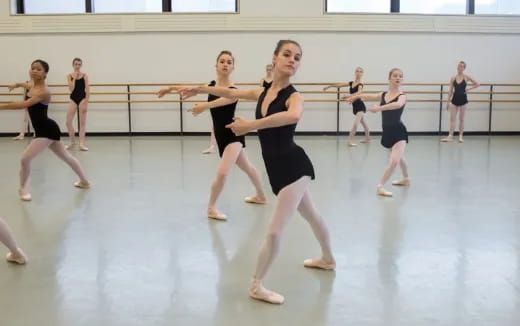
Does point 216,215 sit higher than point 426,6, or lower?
lower

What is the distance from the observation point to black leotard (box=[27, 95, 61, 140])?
5004mm

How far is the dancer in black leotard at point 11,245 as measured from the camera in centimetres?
321

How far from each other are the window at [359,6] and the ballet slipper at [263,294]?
33.1ft

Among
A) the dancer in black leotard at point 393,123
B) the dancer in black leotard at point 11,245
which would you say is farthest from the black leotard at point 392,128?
the dancer in black leotard at point 11,245

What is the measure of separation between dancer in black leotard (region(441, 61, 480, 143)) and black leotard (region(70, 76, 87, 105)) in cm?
719

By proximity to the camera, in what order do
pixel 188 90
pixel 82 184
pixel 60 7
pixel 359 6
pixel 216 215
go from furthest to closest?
1. pixel 359 6
2. pixel 60 7
3. pixel 82 184
4. pixel 216 215
5. pixel 188 90

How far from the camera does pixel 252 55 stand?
11.9 m

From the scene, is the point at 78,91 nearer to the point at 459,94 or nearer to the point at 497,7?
the point at 459,94

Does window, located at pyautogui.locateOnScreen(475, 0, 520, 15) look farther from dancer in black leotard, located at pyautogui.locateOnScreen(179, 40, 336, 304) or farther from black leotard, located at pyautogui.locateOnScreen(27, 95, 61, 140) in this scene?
dancer in black leotard, located at pyautogui.locateOnScreen(179, 40, 336, 304)

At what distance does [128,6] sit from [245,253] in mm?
9691

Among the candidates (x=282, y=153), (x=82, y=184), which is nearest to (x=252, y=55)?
(x=82, y=184)

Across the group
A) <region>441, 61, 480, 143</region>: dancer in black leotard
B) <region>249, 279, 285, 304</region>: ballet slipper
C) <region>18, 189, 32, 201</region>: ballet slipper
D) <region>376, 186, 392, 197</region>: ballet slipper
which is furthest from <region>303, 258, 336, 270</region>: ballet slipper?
<region>441, 61, 480, 143</region>: dancer in black leotard

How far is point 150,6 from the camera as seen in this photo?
1194 centimetres

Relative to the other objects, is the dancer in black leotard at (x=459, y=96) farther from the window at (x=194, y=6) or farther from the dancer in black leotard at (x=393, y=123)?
the dancer in black leotard at (x=393, y=123)
